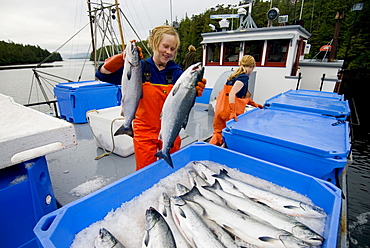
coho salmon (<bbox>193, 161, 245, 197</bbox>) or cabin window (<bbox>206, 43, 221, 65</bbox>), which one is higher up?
cabin window (<bbox>206, 43, 221, 65</bbox>)

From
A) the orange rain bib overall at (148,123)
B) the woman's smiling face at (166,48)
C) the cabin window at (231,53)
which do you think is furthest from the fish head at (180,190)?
the cabin window at (231,53)

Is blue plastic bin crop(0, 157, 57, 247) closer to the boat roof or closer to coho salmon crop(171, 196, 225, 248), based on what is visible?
coho salmon crop(171, 196, 225, 248)

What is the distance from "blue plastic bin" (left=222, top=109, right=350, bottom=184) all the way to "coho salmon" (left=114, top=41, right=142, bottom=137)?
1.19 m

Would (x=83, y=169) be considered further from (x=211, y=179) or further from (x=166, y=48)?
(x=166, y=48)

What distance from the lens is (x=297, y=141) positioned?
6.39ft

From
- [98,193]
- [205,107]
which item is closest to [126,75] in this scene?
[98,193]

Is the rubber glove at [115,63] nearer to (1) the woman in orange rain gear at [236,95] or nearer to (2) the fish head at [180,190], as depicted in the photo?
(2) the fish head at [180,190]

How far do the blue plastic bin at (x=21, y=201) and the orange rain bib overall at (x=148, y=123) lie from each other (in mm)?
923

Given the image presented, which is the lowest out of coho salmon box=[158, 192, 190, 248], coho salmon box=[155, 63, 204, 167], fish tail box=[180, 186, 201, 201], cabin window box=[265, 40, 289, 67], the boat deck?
the boat deck

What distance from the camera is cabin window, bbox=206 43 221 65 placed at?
29.2 ft

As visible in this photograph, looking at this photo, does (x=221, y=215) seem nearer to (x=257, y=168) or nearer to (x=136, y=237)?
(x=136, y=237)

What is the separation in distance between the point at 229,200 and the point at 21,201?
1643 mm

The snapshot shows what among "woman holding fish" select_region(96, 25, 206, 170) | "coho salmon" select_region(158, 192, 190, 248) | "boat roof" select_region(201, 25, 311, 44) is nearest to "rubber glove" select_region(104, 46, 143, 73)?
"woman holding fish" select_region(96, 25, 206, 170)

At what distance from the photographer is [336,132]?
7.36ft
